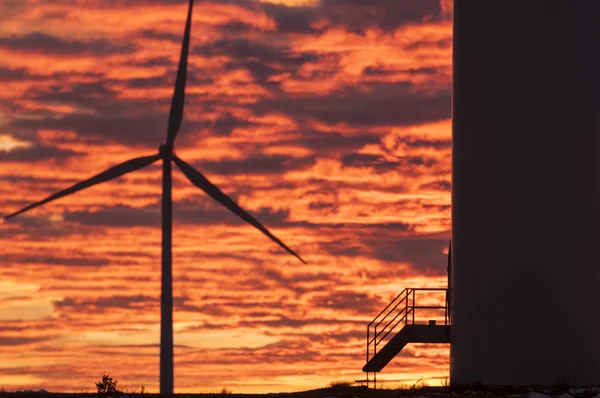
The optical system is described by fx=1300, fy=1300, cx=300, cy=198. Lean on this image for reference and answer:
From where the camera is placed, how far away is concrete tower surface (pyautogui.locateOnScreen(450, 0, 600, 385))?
151 feet

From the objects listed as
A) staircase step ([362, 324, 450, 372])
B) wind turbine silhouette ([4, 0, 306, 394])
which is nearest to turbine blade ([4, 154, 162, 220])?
wind turbine silhouette ([4, 0, 306, 394])

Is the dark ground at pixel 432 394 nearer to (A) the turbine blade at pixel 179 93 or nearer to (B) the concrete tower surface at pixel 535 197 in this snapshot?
(B) the concrete tower surface at pixel 535 197

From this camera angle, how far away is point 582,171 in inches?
1828

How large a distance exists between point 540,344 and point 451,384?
4.05 metres

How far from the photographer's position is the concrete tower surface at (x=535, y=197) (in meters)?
46.1

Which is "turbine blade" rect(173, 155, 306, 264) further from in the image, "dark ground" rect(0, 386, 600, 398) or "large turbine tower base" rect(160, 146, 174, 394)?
"dark ground" rect(0, 386, 600, 398)

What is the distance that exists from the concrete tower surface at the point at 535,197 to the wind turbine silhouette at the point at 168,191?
14.0 metres

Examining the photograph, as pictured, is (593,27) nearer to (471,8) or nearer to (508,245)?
(471,8)

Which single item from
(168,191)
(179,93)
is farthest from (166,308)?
(179,93)

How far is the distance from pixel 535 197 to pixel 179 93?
23.0 meters

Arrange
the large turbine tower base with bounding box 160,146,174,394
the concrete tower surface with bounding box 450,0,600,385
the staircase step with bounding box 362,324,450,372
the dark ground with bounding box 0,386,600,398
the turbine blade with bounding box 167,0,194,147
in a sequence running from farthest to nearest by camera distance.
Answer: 1. the turbine blade with bounding box 167,0,194,147
2. the large turbine tower base with bounding box 160,146,174,394
3. the staircase step with bounding box 362,324,450,372
4. the concrete tower surface with bounding box 450,0,600,385
5. the dark ground with bounding box 0,386,600,398

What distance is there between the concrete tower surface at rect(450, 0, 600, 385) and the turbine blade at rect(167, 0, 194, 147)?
19.4 m

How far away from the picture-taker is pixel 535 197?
46125 mm

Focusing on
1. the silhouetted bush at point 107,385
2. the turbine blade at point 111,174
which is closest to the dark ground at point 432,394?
the silhouetted bush at point 107,385
